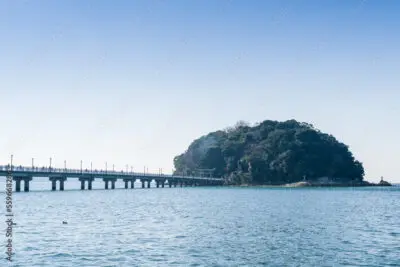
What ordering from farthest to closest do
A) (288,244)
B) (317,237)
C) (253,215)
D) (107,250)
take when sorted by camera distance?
1. (253,215)
2. (317,237)
3. (288,244)
4. (107,250)

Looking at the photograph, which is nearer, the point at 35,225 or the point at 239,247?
the point at 239,247

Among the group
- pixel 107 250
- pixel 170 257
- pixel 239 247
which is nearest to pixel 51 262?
pixel 107 250

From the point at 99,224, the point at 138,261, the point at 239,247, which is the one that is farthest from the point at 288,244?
the point at 99,224

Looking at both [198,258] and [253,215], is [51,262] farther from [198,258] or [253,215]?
[253,215]

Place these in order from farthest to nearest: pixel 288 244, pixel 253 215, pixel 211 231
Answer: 1. pixel 253 215
2. pixel 211 231
3. pixel 288 244

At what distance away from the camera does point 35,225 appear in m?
56.9

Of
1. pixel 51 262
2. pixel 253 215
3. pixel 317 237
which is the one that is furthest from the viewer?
pixel 253 215

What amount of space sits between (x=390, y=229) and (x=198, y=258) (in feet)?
91.1

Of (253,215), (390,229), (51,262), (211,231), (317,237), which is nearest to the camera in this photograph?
(51,262)

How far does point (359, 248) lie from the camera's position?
40.9m

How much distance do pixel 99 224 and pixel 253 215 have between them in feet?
73.7

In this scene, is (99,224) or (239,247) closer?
(239,247)

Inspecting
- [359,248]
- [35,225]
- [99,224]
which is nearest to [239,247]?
[359,248]

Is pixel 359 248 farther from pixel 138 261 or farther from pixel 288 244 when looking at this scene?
pixel 138 261
